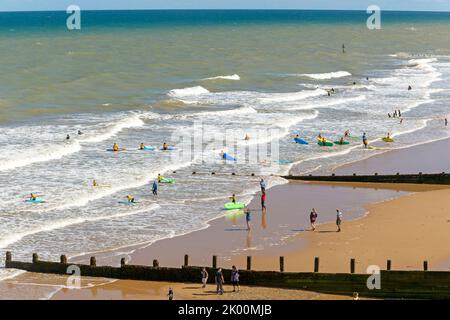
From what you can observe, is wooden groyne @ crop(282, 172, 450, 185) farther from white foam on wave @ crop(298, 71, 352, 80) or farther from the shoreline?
white foam on wave @ crop(298, 71, 352, 80)

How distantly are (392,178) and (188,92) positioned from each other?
141ft

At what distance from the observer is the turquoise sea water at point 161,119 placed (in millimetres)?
37875

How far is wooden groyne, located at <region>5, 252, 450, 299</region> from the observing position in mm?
25891

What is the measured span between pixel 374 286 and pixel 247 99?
2070 inches

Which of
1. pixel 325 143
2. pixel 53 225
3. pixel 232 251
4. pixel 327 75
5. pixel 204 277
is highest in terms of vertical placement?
pixel 327 75

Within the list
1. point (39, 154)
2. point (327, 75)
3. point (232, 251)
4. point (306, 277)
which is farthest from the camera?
point (327, 75)

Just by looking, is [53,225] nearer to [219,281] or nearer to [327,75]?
[219,281]

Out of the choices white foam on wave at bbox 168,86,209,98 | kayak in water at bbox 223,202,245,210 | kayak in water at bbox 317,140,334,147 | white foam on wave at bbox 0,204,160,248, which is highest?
white foam on wave at bbox 168,86,209,98

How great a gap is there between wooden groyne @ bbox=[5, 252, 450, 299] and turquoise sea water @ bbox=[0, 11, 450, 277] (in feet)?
11.6

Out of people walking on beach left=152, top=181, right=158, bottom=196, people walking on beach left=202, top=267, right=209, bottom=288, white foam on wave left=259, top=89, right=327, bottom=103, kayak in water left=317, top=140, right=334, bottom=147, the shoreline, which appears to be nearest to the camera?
people walking on beach left=202, top=267, right=209, bottom=288

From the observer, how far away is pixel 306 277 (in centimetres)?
2705

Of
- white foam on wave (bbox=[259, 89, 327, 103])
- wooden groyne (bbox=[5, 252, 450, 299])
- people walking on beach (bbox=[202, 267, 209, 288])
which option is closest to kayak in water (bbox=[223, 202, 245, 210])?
wooden groyne (bbox=[5, 252, 450, 299])

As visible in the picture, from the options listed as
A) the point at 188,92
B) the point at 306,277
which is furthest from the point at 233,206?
the point at 188,92
